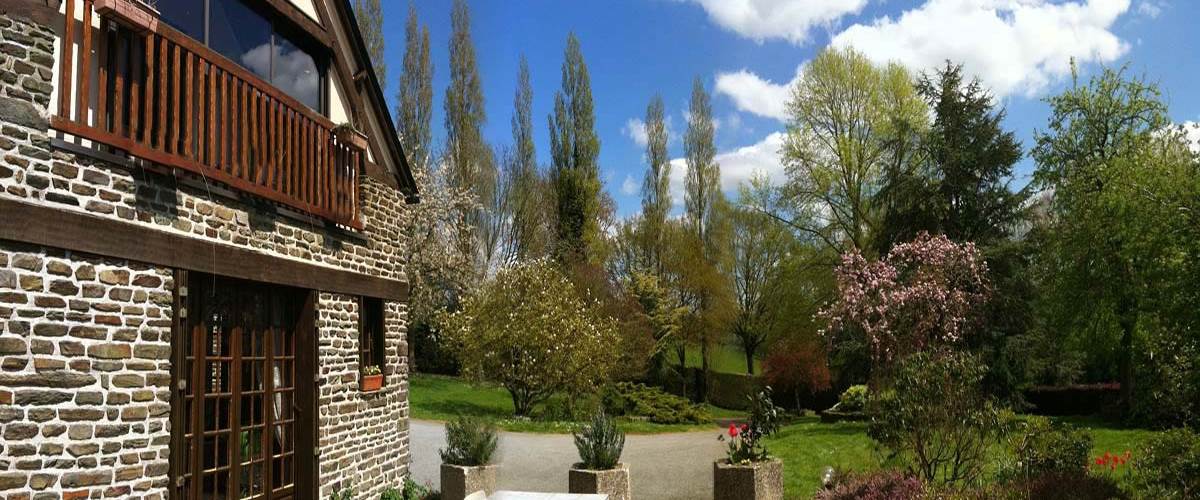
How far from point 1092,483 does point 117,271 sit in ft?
31.2

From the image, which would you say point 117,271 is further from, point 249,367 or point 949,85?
point 949,85

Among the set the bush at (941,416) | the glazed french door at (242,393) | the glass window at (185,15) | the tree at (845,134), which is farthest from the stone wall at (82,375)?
the tree at (845,134)

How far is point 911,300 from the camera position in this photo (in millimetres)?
16281

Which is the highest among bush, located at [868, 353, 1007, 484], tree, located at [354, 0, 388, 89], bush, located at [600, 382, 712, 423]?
tree, located at [354, 0, 388, 89]

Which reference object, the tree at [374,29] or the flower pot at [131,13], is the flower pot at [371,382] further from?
the tree at [374,29]

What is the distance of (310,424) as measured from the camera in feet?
30.3

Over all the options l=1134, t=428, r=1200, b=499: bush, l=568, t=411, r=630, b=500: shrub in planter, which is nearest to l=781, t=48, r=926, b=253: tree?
l=1134, t=428, r=1200, b=499: bush

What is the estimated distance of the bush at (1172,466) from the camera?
803cm

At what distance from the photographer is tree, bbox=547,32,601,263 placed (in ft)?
118

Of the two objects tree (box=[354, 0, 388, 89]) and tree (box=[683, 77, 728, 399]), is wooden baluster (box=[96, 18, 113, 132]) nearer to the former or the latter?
tree (box=[354, 0, 388, 89])

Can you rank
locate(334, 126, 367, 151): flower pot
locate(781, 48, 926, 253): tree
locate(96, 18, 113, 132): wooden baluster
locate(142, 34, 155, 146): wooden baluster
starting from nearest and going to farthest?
1. locate(96, 18, 113, 132): wooden baluster
2. locate(142, 34, 155, 146): wooden baluster
3. locate(334, 126, 367, 151): flower pot
4. locate(781, 48, 926, 253): tree

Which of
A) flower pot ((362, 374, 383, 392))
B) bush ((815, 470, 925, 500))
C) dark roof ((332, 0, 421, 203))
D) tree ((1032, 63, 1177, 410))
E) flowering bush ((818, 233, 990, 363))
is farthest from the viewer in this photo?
tree ((1032, 63, 1177, 410))

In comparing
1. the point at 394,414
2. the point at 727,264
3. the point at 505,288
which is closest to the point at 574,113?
the point at 727,264

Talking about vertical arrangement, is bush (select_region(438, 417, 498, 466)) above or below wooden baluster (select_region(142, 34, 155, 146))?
below
